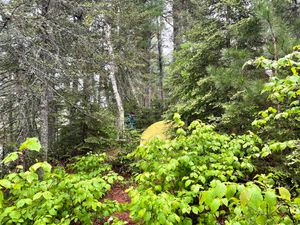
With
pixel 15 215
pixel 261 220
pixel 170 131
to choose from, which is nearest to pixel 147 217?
pixel 261 220

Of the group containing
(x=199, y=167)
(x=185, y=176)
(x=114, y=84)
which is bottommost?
(x=185, y=176)

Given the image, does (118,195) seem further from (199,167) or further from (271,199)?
(271,199)

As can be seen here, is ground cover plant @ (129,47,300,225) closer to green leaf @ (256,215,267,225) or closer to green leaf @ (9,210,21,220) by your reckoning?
green leaf @ (256,215,267,225)

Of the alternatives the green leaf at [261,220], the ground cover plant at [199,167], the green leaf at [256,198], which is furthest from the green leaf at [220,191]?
the ground cover plant at [199,167]

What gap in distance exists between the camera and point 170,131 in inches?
289

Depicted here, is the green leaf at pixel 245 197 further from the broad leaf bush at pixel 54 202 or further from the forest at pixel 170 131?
the broad leaf bush at pixel 54 202

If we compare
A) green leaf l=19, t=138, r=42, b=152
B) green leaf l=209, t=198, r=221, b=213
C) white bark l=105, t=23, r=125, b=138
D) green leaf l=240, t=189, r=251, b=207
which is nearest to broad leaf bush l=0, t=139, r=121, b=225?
green leaf l=19, t=138, r=42, b=152

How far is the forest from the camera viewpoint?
2371 millimetres

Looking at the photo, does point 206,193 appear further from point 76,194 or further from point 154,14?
point 154,14

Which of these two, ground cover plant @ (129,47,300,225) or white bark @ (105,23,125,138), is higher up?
white bark @ (105,23,125,138)

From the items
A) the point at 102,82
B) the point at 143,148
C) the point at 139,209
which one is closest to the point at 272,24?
the point at 143,148

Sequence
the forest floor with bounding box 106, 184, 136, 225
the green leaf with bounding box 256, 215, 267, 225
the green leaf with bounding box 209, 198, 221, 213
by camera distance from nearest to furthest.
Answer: the green leaf with bounding box 209, 198, 221, 213 < the green leaf with bounding box 256, 215, 267, 225 < the forest floor with bounding box 106, 184, 136, 225

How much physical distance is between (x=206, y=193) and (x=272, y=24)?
417 centimetres

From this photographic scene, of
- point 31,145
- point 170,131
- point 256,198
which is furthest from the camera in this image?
point 170,131
